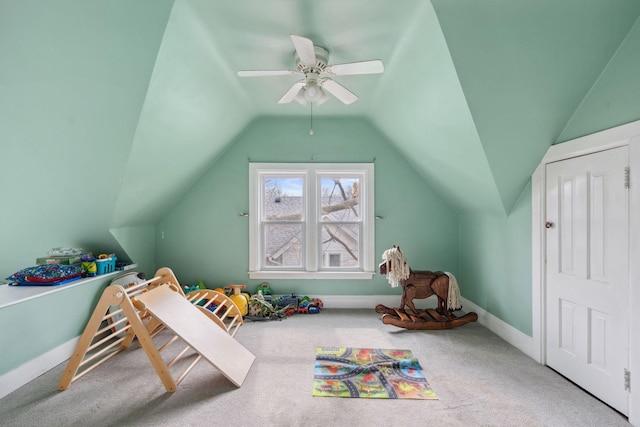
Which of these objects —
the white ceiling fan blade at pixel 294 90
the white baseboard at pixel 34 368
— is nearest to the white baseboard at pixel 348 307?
the white baseboard at pixel 34 368

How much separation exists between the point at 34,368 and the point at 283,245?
99.4 inches

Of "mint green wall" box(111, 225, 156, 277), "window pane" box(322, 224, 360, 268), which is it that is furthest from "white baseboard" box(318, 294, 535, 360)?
"mint green wall" box(111, 225, 156, 277)

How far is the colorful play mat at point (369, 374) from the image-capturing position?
207 cm

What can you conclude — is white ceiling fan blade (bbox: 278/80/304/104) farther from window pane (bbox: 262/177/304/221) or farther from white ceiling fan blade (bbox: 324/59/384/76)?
window pane (bbox: 262/177/304/221)

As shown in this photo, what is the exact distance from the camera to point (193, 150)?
3201 mm

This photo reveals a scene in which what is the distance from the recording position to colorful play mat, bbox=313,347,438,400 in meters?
2.07

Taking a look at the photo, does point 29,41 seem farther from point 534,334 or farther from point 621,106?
point 534,334

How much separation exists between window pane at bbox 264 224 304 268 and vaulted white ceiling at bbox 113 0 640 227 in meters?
1.44

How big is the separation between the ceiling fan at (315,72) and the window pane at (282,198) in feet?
5.32

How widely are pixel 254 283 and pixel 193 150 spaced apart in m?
1.80

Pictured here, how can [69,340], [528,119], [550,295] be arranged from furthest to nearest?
1. [69,340]
2. [550,295]
3. [528,119]

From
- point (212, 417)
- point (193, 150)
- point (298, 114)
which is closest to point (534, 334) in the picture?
point (212, 417)

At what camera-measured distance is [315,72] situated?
7.23 ft

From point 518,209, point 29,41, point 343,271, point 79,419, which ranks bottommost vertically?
point 79,419
